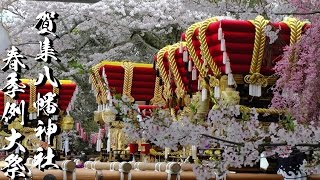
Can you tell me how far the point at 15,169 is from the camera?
18.3ft

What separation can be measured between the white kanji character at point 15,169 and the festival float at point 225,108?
25.0 inches

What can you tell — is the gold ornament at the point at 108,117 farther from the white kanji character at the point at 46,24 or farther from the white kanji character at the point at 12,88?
the white kanji character at the point at 12,88

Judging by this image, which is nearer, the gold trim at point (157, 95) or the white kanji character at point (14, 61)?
the white kanji character at point (14, 61)

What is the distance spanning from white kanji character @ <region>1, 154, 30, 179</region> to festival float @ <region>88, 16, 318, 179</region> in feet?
2.08

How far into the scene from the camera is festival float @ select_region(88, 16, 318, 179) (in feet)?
13.8

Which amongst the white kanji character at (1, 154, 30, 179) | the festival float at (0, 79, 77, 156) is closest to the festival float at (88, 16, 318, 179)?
the white kanji character at (1, 154, 30, 179)

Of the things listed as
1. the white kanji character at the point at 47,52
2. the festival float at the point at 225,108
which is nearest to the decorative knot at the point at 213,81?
the festival float at the point at 225,108

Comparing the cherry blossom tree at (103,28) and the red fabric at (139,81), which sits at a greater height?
the cherry blossom tree at (103,28)

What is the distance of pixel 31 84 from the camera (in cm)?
1476

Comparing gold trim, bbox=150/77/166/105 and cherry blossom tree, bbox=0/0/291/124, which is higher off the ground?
cherry blossom tree, bbox=0/0/291/124

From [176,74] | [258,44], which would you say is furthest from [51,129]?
[176,74]

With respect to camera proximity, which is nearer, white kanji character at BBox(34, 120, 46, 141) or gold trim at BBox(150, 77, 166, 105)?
white kanji character at BBox(34, 120, 46, 141)

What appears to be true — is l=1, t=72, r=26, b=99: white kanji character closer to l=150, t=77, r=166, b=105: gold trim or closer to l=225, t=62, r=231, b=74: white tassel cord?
l=225, t=62, r=231, b=74: white tassel cord

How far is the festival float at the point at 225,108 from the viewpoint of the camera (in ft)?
13.8
